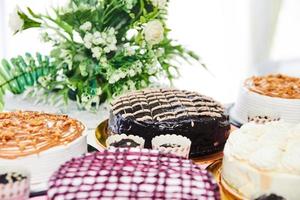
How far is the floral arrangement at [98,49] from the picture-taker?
6.17ft

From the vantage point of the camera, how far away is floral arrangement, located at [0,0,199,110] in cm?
188

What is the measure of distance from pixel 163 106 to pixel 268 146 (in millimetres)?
424

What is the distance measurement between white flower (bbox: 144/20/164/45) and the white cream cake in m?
0.61

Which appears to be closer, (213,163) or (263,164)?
(263,164)

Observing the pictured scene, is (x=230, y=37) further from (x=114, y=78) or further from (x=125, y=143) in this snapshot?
(x=125, y=143)

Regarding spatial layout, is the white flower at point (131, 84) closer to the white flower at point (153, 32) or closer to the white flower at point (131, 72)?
the white flower at point (131, 72)

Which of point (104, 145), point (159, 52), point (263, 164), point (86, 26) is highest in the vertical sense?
point (86, 26)

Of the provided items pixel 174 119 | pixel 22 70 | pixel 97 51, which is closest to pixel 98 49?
pixel 97 51

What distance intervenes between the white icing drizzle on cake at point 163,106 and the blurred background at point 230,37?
5.37 ft

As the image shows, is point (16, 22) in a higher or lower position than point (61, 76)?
higher

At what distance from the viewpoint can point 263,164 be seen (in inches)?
47.7

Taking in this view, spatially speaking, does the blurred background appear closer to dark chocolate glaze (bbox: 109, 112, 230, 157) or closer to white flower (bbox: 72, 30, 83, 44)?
white flower (bbox: 72, 30, 83, 44)

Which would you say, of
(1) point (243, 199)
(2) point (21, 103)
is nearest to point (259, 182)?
(1) point (243, 199)

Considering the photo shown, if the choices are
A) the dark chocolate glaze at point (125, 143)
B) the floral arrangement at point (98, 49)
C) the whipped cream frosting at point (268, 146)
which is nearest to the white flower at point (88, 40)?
the floral arrangement at point (98, 49)
